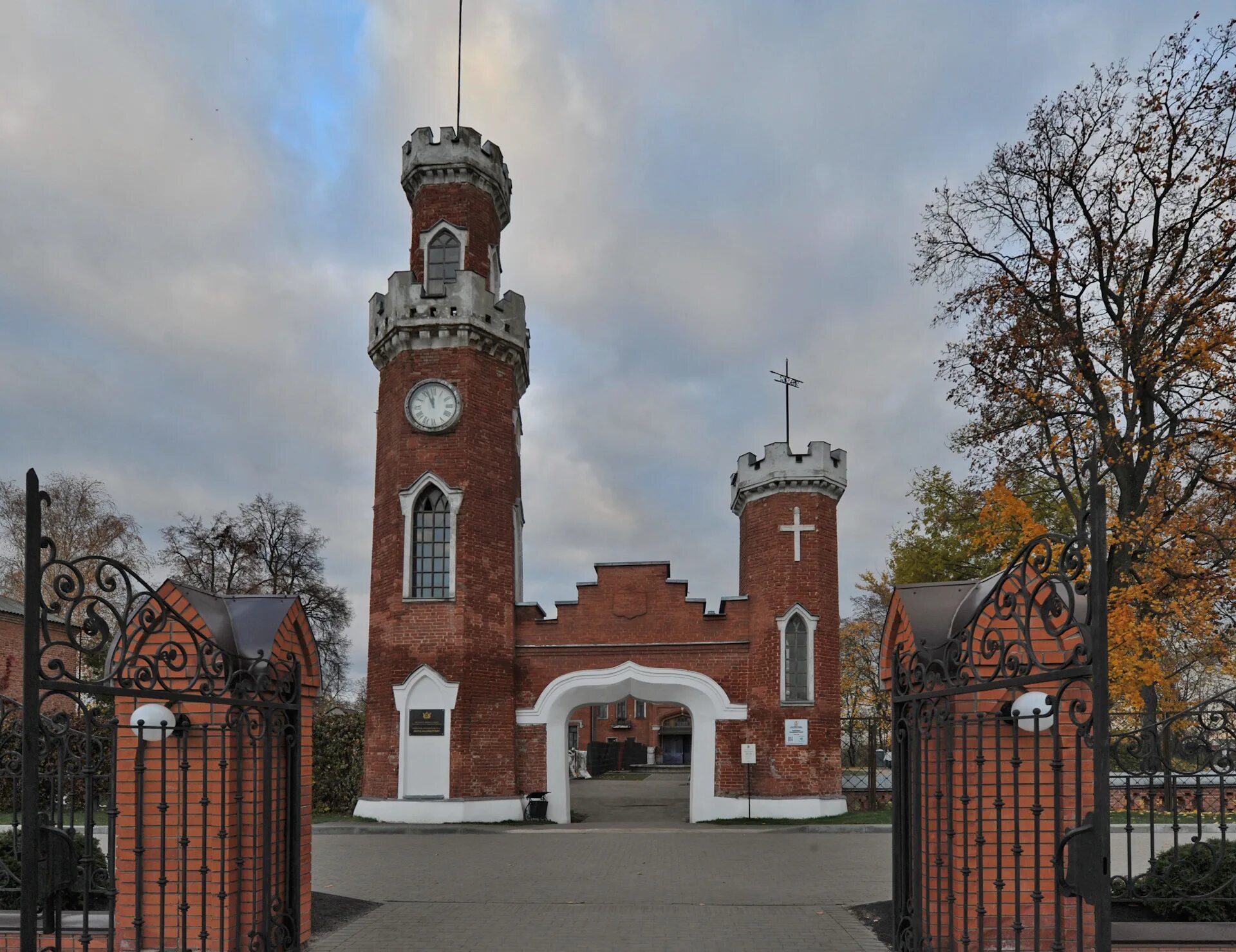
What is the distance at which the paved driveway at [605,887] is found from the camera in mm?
7918

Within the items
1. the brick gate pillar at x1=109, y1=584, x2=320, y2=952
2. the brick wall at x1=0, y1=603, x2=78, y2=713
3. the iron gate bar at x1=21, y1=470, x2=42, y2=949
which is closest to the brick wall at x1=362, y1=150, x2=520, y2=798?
the brick gate pillar at x1=109, y1=584, x2=320, y2=952

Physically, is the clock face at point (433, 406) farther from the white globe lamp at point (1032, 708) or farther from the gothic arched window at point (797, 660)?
the white globe lamp at point (1032, 708)

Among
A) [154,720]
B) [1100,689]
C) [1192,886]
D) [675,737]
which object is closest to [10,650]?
[154,720]

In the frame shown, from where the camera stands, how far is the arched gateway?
1823cm

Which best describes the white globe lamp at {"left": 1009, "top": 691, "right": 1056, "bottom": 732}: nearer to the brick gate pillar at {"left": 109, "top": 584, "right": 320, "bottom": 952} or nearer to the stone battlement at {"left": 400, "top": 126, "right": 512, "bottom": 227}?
the brick gate pillar at {"left": 109, "top": 584, "right": 320, "bottom": 952}

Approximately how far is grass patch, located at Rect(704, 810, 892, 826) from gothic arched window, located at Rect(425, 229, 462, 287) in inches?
480

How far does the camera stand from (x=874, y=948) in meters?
Answer: 7.48

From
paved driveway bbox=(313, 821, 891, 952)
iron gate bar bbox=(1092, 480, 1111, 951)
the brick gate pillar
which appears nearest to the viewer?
iron gate bar bbox=(1092, 480, 1111, 951)

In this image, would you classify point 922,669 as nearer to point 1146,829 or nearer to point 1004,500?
point 1004,500

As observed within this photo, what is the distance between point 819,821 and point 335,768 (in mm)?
9932

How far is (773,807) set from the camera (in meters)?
18.6

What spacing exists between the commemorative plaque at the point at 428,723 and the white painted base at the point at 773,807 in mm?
5462

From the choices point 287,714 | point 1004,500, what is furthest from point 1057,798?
point 1004,500

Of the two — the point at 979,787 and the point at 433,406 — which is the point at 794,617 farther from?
the point at 979,787
